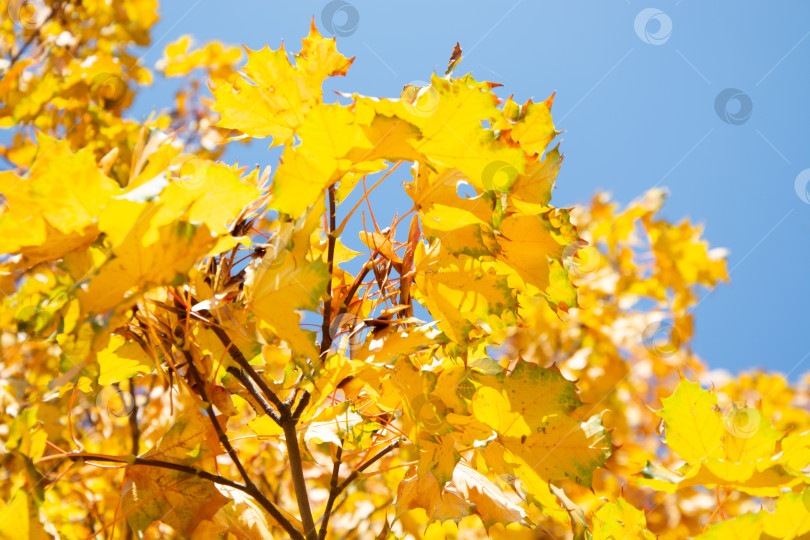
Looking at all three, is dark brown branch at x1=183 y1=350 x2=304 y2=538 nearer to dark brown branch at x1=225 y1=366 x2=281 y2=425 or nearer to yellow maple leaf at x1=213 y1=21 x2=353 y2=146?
dark brown branch at x1=225 y1=366 x2=281 y2=425

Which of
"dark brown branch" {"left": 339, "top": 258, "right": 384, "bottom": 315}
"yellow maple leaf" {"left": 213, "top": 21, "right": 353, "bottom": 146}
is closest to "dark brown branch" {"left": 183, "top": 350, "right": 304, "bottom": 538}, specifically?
"dark brown branch" {"left": 339, "top": 258, "right": 384, "bottom": 315}

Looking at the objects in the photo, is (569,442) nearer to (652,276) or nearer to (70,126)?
(652,276)

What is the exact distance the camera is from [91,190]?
1.55ft

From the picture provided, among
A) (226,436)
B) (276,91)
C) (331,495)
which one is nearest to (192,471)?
(226,436)

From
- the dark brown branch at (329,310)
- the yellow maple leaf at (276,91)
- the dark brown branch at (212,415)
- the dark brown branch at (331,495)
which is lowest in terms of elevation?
the dark brown branch at (331,495)

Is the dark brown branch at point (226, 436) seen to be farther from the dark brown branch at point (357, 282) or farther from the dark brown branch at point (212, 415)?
the dark brown branch at point (357, 282)

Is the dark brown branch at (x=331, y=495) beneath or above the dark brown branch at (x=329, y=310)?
beneath

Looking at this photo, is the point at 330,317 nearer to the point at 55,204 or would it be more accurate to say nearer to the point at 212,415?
the point at 212,415

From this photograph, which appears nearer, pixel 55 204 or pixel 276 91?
pixel 55 204

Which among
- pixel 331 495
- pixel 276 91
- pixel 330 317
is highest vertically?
pixel 276 91

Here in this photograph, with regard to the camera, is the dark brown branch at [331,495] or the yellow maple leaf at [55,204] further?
the dark brown branch at [331,495]

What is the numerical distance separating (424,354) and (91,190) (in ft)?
1.29

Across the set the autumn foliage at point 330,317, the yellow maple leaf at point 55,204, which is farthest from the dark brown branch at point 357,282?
the yellow maple leaf at point 55,204

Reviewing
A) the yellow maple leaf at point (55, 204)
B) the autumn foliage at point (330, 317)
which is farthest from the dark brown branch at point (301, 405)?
the yellow maple leaf at point (55, 204)
